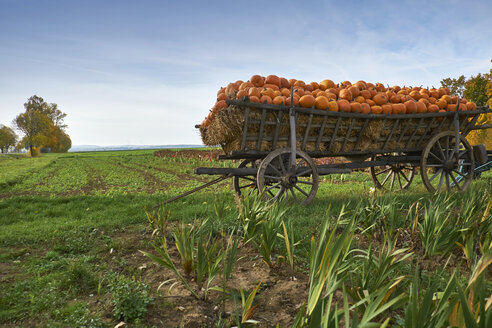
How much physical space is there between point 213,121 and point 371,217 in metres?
2.75

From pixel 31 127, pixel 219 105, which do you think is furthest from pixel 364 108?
pixel 31 127

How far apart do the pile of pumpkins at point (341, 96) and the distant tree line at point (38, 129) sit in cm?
5846

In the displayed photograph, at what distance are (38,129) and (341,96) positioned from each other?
62.7 m

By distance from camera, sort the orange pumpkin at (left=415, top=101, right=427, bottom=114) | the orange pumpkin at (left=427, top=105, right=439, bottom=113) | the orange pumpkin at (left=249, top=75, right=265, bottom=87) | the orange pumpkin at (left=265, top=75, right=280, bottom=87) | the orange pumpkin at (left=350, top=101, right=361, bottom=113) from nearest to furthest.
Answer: the orange pumpkin at (left=350, top=101, right=361, bottom=113) → the orange pumpkin at (left=249, top=75, right=265, bottom=87) → the orange pumpkin at (left=265, top=75, right=280, bottom=87) → the orange pumpkin at (left=415, top=101, right=427, bottom=114) → the orange pumpkin at (left=427, top=105, right=439, bottom=113)

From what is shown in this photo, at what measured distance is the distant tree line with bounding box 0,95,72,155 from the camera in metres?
53.2

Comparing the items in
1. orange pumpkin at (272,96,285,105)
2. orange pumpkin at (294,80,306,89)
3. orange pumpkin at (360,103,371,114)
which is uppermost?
Result: orange pumpkin at (294,80,306,89)

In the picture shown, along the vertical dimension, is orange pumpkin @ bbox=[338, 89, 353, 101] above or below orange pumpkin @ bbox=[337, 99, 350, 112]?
above

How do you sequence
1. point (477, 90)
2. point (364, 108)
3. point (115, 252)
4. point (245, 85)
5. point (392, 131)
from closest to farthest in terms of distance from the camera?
point (115, 252)
point (245, 85)
point (364, 108)
point (392, 131)
point (477, 90)

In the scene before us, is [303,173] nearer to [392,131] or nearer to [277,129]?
[277,129]

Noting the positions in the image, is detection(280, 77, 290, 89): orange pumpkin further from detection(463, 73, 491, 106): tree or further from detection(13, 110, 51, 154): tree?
detection(13, 110, 51, 154): tree

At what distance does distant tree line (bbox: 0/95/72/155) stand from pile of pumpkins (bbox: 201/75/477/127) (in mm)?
58462

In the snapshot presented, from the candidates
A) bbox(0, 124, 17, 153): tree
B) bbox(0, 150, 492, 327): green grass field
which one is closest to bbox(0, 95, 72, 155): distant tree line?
bbox(0, 124, 17, 153): tree

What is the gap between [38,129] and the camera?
177 ft

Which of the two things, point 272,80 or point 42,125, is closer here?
point 272,80
